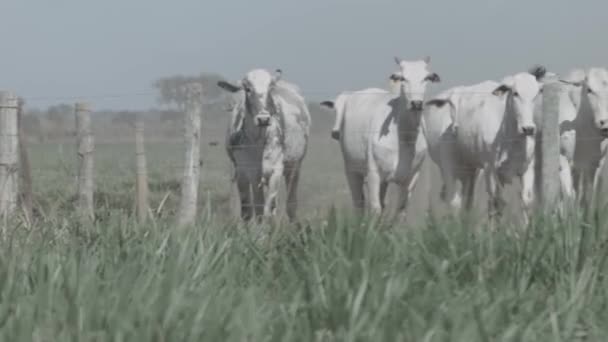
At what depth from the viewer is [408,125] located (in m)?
14.3

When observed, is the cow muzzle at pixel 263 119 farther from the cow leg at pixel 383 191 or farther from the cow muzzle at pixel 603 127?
the cow muzzle at pixel 603 127

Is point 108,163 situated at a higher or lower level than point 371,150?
lower

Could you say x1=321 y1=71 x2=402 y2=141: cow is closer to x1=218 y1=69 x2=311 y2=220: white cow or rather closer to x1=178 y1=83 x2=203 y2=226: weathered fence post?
x1=218 y1=69 x2=311 y2=220: white cow

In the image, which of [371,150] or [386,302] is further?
[371,150]

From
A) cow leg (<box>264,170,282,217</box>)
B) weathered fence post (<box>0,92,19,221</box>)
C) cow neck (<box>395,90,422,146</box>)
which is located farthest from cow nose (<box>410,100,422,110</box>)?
weathered fence post (<box>0,92,19,221</box>)

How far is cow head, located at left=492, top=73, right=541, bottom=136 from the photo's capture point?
1330 cm

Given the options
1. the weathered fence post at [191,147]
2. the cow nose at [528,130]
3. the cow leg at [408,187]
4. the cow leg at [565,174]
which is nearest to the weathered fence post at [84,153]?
the weathered fence post at [191,147]

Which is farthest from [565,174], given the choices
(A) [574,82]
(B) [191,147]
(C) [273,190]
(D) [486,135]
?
(B) [191,147]

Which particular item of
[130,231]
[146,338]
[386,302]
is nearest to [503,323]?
[386,302]

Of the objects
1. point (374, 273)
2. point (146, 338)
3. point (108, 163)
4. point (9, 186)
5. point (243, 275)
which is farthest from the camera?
point (108, 163)

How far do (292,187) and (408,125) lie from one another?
5.89ft

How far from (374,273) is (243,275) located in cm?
110

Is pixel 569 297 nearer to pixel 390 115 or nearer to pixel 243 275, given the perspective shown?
pixel 243 275

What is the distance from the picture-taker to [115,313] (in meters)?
5.84
